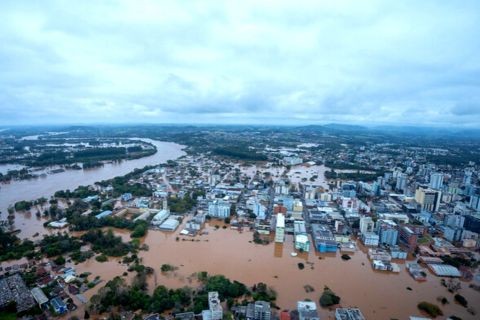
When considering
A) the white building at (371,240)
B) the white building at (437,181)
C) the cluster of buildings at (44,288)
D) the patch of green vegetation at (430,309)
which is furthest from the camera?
the white building at (437,181)

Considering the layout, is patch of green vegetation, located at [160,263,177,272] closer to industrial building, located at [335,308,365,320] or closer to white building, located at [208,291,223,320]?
white building, located at [208,291,223,320]

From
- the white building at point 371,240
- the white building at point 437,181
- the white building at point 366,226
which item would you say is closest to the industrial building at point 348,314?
the white building at point 371,240

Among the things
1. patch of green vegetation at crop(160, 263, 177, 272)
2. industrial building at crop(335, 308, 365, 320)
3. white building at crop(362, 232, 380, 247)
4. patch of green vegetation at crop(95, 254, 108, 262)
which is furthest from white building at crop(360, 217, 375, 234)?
patch of green vegetation at crop(95, 254, 108, 262)

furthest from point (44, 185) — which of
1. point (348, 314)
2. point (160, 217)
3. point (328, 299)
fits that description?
point (348, 314)

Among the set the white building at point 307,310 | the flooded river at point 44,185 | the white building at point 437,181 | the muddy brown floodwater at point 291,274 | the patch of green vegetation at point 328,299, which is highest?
the white building at point 437,181

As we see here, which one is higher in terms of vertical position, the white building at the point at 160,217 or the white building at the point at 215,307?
the white building at the point at 215,307

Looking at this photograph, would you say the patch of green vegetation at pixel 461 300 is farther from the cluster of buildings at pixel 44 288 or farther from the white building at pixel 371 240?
the cluster of buildings at pixel 44 288
